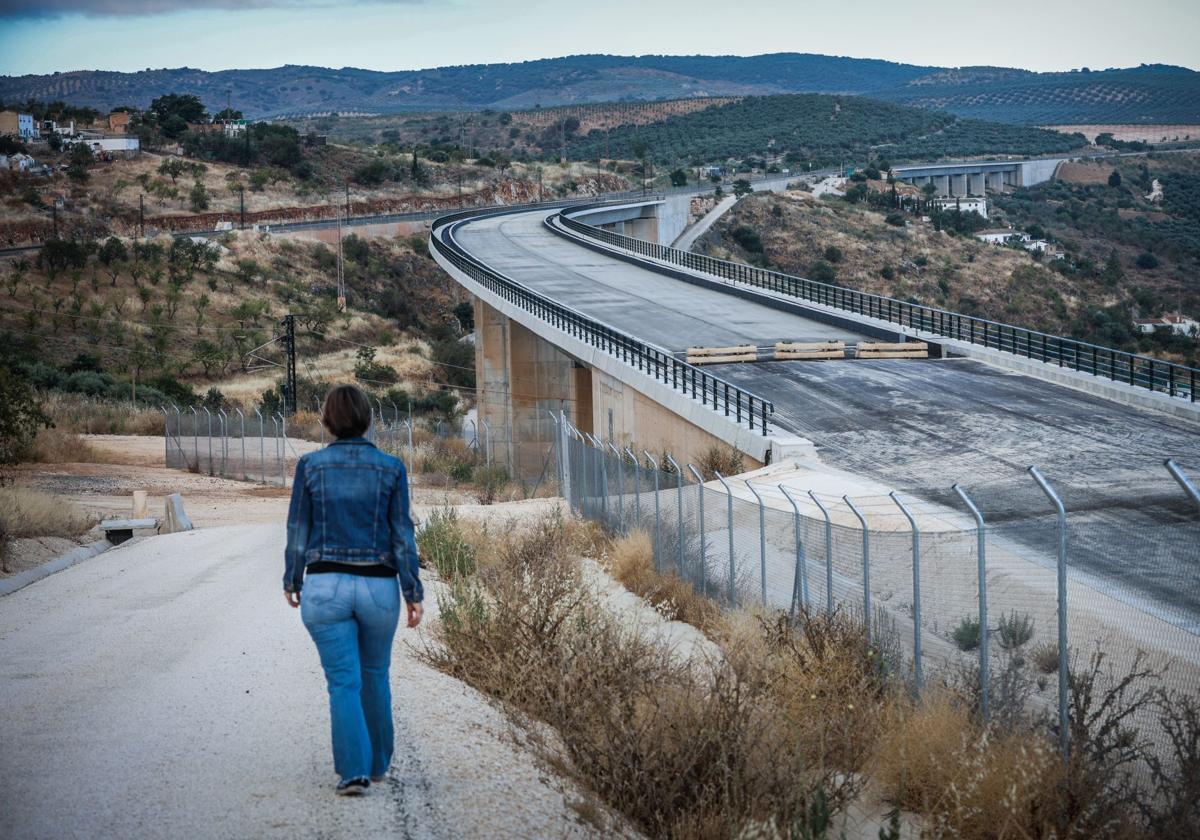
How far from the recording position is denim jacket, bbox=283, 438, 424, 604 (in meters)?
7.40

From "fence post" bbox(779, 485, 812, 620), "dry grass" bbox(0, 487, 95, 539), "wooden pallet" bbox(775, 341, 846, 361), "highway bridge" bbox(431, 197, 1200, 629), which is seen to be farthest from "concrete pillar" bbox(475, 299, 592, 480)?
"fence post" bbox(779, 485, 812, 620)

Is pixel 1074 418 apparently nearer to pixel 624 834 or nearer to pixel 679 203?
pixel 624 834

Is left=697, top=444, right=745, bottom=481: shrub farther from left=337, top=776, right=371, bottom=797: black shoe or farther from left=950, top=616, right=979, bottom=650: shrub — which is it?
left=337, top=776, right=371, bottom=797: black shoe

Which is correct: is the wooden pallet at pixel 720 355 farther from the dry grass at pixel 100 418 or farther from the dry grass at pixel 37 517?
the dry grass at pixel 100 418

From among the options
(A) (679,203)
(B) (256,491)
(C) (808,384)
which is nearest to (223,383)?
(B) (256,491)

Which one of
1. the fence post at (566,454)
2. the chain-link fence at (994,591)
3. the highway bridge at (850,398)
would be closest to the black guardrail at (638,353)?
the highway bridge at (850,398)

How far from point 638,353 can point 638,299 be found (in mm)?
17153

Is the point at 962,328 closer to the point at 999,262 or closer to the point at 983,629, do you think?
the point at 983,629

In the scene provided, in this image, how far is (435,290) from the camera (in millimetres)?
97625

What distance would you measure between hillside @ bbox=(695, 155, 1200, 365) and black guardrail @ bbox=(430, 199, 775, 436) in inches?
1498

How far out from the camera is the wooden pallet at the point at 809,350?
121ft

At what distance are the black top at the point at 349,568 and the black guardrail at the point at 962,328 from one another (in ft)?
75.7

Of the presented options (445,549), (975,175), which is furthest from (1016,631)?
(975,175)

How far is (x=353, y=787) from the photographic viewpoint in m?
7.34
